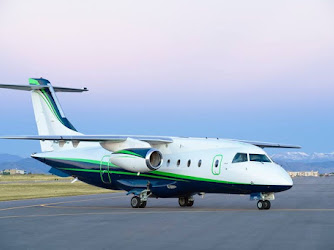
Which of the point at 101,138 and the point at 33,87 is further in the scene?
the point at 33,87

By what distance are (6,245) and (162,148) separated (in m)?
17.4

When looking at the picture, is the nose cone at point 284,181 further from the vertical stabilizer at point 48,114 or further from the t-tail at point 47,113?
the vertical stabilizer at point 48,114

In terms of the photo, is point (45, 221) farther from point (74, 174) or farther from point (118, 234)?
point (74, 174)

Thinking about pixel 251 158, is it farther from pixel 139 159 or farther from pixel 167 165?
pixel 139 159

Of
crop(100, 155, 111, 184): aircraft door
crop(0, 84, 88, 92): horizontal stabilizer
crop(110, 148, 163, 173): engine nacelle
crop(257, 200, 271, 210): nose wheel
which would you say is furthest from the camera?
crop(0, 84, 88, 92): horizontal stabilizer

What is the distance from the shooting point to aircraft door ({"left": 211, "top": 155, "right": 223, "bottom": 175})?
2928 centimetres

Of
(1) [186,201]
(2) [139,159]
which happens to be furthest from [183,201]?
(2) [139,159]

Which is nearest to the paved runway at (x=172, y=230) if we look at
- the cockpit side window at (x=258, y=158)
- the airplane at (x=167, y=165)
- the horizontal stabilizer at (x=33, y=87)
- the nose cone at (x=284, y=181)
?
the nose cone at (x=284, y=181)

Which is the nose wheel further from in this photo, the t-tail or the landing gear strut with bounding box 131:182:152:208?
the t-tail

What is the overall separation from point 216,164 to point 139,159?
402 cm

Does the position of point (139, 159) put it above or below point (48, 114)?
below

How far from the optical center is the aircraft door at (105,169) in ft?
110

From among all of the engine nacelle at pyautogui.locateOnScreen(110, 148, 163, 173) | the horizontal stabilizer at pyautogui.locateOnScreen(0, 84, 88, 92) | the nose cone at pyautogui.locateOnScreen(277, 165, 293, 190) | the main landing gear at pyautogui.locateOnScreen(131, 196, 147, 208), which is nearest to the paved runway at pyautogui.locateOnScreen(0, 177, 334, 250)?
the nose cone at pyautogui.locateOnScreen(277, 165, 293, 190)

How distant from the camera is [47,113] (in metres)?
37.9
